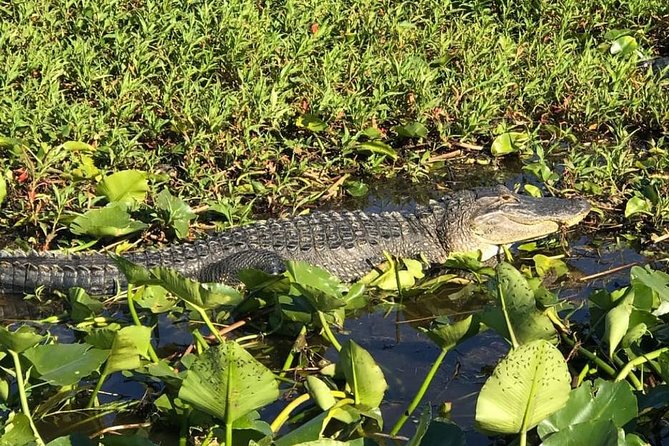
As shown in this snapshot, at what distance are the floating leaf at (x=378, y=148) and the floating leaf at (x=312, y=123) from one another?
10.0 inches

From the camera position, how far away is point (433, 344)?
3.70 meters

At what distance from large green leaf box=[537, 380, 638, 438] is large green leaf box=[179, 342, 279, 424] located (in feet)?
2.61

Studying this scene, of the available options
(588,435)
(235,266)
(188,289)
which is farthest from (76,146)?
(588,435)

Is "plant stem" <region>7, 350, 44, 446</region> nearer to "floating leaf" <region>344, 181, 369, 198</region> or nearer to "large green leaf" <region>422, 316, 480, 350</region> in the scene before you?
"large green leaf" <region>422, 316, 480, 350</region>

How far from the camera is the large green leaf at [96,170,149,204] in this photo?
4715 millimetres

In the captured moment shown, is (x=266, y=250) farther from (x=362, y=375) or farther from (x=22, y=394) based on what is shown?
(x=22, y=394)

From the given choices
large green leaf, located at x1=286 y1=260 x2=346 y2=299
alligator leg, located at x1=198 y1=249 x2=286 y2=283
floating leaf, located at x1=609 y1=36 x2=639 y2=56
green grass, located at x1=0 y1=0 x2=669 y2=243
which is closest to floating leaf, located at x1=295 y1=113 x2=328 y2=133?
green grass, located at x1=0 y1=0 x2=669 y2=243

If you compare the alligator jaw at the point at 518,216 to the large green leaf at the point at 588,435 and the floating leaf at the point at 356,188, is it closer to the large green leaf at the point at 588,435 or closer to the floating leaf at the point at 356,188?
the floating leaf at the point at 356,188

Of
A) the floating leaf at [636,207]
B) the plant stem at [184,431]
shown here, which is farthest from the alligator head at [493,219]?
the plant stem at [184,431]

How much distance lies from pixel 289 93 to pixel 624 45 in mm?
2715

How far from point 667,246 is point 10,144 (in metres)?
3.40

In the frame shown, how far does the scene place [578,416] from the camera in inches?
98.5

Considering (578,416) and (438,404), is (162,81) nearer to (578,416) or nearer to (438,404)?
(438,404)

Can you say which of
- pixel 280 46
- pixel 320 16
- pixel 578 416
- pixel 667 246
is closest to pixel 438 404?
pixel 578 416
